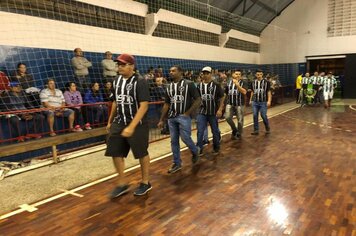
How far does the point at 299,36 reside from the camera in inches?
734

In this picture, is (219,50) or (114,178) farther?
(219,50)

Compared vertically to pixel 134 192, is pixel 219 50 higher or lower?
higher

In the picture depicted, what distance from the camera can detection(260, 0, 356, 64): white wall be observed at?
17.7 metres

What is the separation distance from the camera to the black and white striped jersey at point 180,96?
473cm

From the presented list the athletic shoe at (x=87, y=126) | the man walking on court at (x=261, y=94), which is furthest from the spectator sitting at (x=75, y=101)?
the man walking on court at (x=261, y=94)

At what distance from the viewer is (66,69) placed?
7531 millimetres

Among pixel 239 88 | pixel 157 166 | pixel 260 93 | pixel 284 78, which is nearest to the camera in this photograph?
pixel 157 166

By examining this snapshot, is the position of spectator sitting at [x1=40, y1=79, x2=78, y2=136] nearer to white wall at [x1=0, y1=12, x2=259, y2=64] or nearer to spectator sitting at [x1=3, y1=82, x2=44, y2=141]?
spectator sitting at [x1=3, y1=82, x2=44, y2=141]

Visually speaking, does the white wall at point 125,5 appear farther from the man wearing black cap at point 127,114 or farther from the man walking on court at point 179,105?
the man wearing black cap at point 127,114

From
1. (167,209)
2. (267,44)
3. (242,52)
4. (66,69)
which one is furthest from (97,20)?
(267,44)

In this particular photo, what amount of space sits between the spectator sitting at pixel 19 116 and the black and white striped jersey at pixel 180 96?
2806 millimetres

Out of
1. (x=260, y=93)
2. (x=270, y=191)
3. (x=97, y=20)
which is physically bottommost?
(x=270, y=191)

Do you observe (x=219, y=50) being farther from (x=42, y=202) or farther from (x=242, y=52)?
(x=42, y=202)

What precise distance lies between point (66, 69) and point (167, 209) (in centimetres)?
526
